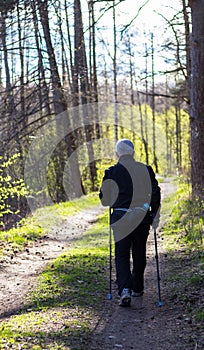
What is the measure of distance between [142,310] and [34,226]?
26.9ft

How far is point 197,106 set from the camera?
13977mm

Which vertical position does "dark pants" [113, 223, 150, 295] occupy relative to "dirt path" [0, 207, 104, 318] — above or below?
above

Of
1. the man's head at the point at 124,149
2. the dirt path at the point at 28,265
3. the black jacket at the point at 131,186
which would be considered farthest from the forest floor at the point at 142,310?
the man's head at the point at 124,149

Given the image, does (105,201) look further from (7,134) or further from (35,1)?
(7,134)

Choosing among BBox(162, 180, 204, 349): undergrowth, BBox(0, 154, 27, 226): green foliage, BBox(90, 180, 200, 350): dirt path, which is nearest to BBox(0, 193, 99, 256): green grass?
BBox(0, 154, 27, 226): green foliage

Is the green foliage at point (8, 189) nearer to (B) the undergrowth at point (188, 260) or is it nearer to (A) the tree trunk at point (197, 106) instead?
(B) the undergrowth at point (188, 260)

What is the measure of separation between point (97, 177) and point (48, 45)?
13.0 meters

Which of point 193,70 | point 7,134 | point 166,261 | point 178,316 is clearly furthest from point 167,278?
point 7,134

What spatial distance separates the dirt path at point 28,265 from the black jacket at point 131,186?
2.05 metres

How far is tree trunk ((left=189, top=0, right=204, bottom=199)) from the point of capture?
1341 cm

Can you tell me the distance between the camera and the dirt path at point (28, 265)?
7957 millimetres

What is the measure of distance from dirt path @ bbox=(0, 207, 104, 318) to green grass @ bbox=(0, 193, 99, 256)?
0.22 metres

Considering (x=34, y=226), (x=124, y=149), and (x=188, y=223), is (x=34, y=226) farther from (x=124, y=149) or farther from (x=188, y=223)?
(x=124, y=149)

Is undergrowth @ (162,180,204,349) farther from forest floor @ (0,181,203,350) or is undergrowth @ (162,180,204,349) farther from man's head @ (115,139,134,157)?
man's head @ (115,139,134,157)
